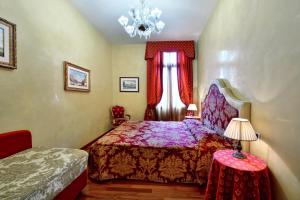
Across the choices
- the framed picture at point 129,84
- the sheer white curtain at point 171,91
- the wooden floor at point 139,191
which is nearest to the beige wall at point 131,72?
the framed picture at point 129,84

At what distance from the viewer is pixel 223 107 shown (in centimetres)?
254

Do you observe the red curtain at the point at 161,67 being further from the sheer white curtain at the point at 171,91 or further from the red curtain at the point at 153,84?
the sheer white curtain at the point at 171,91

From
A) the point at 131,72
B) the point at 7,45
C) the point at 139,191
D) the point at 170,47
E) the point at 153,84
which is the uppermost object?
the point at 170,47

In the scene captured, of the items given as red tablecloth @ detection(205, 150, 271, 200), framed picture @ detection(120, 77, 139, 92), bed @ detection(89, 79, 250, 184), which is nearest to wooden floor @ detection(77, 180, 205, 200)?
bed @ detection(89, 79, 250, 184)

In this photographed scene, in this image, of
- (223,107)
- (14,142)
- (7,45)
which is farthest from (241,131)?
(7,45)

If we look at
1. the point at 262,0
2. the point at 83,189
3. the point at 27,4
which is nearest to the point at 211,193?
the point at 83,189

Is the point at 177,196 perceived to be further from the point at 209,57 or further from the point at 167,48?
the point at 167,48

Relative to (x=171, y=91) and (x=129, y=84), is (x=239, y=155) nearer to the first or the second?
(x=171, y=91)

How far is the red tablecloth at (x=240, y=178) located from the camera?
1427mm

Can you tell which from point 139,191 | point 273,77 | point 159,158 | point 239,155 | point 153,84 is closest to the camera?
point 273,77

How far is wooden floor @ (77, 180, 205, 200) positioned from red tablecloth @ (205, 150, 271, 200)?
47cm

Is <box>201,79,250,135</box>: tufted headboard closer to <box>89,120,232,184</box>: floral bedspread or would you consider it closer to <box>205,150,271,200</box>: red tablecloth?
<box>89,120,232,184</box>: floral bedspread

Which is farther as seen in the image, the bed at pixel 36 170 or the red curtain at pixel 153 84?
the red curtain at pixel 153 84

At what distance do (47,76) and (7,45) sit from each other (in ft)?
2.37
